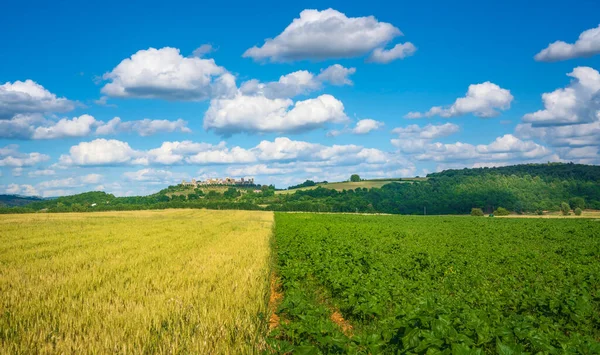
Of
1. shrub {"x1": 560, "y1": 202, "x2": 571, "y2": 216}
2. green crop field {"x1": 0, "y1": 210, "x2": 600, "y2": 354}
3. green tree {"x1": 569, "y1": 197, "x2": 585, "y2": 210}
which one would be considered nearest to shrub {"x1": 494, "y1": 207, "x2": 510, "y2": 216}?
shrub {"x1": 560, "y1": 202, "x2": 571, "y2": 216}

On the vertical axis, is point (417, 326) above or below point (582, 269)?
above

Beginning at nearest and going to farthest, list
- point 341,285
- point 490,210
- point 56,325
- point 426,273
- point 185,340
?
1. point 185,340
2. point 56,325
3. point 341,285
4. point 426,273
5. point 490,210

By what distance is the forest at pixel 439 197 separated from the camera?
4503 inches

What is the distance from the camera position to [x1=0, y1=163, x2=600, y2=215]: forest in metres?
114

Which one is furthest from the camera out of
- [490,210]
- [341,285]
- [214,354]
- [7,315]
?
[490,210]

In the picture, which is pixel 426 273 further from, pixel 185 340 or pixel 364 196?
pixel 364 196

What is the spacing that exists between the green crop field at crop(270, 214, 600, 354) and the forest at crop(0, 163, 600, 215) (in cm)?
9143

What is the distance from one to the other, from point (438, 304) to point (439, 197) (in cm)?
12968

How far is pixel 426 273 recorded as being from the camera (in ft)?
47.7

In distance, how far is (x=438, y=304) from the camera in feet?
26.1

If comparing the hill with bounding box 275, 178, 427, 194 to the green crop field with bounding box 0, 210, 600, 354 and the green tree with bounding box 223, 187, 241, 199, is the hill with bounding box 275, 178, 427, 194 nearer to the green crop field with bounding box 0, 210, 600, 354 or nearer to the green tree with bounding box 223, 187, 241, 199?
the green tree with bounding box 223, 187, 241, 199

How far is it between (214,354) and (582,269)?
48.7 ft

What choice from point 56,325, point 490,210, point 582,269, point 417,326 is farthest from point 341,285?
point 490,210

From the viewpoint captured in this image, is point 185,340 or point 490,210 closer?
point 185,340
